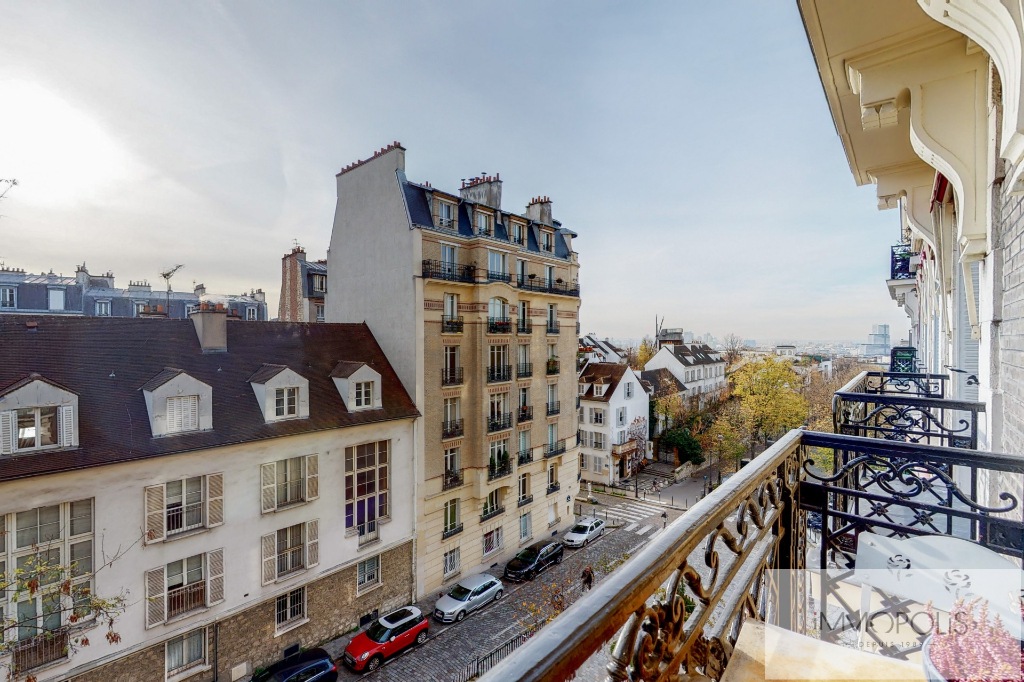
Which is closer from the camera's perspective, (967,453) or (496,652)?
(967,453)

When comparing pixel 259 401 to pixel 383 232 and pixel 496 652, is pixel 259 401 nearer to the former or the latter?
pixel 383 232

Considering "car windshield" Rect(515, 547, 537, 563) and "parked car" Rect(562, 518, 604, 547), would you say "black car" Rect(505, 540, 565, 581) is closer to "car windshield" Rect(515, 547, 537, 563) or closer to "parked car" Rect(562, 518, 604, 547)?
"car windshield" Rect(515, 547, 537, 563)

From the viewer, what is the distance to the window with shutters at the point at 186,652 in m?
9.41

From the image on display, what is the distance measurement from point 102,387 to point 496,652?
34.4ft

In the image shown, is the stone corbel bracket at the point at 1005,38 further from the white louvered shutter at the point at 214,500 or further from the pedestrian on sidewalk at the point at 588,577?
the pedestrian on sidewalk at the point at 588,577

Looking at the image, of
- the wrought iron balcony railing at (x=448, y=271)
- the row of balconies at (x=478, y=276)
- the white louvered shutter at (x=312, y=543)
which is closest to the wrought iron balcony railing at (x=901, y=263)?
the row of balconies at (x=478, y=276)

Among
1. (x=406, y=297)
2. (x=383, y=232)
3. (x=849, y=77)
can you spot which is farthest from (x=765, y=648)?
(x=383, y=232)

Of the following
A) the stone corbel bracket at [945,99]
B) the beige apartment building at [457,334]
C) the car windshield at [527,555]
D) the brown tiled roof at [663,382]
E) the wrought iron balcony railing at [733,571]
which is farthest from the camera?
the brown tiled roof at [663,382]

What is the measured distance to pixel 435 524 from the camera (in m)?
14.2

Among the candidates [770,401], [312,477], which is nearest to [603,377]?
[770,401]

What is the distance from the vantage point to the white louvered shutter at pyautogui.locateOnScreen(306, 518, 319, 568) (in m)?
11.2

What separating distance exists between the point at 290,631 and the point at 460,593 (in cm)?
449

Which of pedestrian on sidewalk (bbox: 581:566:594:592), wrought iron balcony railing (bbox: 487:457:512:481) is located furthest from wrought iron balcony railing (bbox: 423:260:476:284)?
pedestrian on sidewalk (bbox: 581:566:594:592)

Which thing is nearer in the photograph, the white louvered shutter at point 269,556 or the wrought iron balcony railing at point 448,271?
the white louvered shutter at point 269,556
